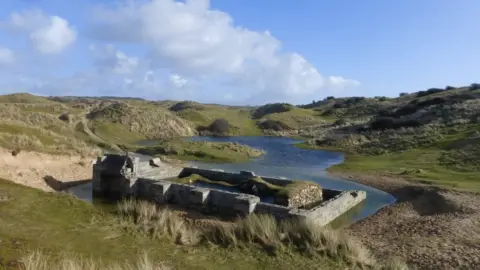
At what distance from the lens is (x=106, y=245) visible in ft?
37.3

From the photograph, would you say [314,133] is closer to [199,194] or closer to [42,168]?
[42,168]

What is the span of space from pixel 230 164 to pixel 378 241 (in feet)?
81.6

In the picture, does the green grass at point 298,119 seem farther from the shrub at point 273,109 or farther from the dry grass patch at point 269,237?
the dry grass patch at point 269,237

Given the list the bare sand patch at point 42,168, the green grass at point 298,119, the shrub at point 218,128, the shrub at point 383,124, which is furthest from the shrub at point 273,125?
the bare sand patch at point 42,168

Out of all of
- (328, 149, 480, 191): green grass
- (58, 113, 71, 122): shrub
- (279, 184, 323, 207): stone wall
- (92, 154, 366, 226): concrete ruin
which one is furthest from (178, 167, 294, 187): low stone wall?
(58, 113, 71, 122): shrub

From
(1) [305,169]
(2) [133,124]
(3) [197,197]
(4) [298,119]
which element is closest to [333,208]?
(3) [197,197]

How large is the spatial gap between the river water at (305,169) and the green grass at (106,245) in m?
9.62

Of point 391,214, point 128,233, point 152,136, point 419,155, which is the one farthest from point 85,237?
point 152,136

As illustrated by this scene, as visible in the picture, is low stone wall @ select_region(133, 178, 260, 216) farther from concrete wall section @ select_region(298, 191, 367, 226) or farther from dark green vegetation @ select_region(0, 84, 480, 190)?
dark green vegetation @ select_region(0, 84, 480, 190)

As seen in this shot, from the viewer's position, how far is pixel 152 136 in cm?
7038

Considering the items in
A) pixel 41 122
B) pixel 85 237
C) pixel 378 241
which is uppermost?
pixel 41 122

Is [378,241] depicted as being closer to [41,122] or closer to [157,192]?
[157,192]

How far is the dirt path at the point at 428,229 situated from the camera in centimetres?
1421

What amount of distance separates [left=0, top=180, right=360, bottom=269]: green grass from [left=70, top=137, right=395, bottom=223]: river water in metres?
9.62
